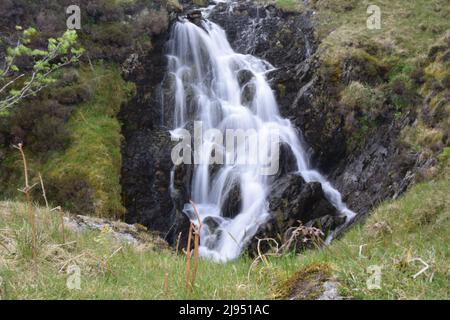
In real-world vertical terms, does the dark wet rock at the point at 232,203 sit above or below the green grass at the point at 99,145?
below

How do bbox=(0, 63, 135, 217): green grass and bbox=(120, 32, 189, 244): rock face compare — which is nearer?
bbox=(0, 63, 135, 217): green grass

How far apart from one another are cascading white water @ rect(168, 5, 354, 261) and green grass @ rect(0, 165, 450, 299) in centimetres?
622

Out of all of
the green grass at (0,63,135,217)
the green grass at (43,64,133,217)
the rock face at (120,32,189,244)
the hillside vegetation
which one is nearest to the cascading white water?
the rock face at (120,32,189,244)

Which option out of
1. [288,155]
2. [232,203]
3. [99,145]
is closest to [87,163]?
[99,145]

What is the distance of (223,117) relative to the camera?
16.6m

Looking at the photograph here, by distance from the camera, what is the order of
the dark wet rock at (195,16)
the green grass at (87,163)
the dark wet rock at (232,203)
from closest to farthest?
the green grass at (87,163)
the dark wet rock at (232,203)
the dark wet rock at (195,16)

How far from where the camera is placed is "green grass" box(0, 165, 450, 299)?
3.55 m

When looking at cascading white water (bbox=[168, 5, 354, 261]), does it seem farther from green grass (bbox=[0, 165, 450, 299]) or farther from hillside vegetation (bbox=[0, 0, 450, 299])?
green grass (bbox=[0, 165, 450, 299])

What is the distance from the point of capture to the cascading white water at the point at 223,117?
13289 millimetres

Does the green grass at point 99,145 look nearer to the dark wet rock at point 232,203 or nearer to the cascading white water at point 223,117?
the cascading white water at point 223,117

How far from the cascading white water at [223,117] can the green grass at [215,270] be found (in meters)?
6.22

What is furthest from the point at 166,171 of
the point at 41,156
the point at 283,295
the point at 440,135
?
the point at 283,295

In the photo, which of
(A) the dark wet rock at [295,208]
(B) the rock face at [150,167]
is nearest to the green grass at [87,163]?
(B) the rock face at [150,167]
